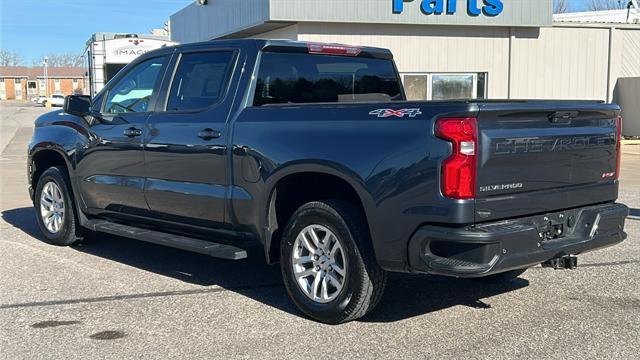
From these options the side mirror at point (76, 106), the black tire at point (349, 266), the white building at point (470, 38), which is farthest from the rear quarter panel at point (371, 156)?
the white building at point (470, 38)

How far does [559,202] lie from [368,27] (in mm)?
14929

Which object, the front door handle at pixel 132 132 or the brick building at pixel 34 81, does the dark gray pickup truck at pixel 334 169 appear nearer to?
the front door handle at pixel 132 132

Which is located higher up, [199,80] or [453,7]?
[453,7]

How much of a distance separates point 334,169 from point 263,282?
1765 mm

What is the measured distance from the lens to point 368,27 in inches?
746

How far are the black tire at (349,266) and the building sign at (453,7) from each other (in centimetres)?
1475

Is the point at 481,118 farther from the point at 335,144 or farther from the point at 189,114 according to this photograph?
the point at 189,114

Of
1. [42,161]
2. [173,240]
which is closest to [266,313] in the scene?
[173,240]

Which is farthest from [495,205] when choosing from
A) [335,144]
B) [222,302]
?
[222,302]

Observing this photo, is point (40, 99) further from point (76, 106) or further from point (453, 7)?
point (76, 106)

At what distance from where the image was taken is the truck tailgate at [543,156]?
4.20m

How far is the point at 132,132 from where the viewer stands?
243 inches

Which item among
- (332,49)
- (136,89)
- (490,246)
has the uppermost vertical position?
(332,49)

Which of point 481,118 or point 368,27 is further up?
point 368,27
